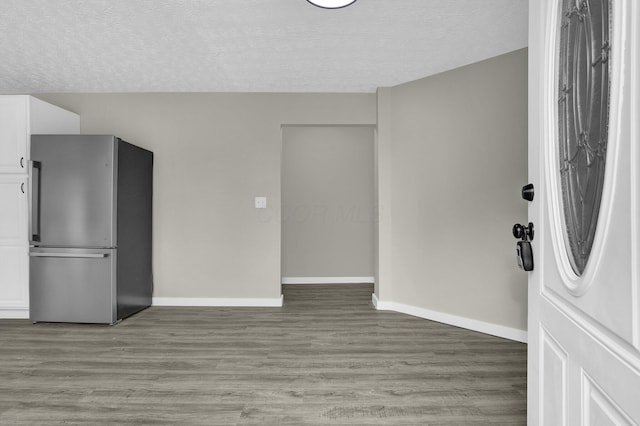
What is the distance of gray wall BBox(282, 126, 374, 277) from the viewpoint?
220 inches

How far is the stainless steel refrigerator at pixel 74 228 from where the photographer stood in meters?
3.31

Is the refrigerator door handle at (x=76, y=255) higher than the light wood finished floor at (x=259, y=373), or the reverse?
the refrigerator door handle at (x=76, y=255)

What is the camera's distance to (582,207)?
2.86 feet

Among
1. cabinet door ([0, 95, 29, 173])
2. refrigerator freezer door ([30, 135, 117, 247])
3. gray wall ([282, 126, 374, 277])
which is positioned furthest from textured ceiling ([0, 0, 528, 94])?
gray wall ([282, 126, 374, 277])

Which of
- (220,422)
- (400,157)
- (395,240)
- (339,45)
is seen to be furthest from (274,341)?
(339,45)

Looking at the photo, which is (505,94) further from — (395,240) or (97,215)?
(97,215)

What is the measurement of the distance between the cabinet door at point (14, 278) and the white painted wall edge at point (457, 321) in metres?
3.42

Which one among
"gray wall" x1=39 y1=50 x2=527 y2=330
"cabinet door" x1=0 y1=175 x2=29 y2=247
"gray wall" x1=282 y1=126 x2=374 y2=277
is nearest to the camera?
"gray wall" x1=39 y1=50 x2=527 y2=330

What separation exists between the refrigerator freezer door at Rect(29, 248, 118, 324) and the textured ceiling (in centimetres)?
170

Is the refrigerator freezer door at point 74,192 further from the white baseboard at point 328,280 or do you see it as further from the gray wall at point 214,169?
the white baseboard at point 328,280

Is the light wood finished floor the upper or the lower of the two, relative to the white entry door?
lower

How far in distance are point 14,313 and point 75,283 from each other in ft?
2.85

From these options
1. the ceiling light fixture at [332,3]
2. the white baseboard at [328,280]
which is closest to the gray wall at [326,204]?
the white baseboard at [328,280]

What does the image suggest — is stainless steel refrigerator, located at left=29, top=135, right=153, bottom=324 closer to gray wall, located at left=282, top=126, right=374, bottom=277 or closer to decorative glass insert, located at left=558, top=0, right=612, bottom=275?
gray wall, located at left=282, top=126, right=374, bottom=277
